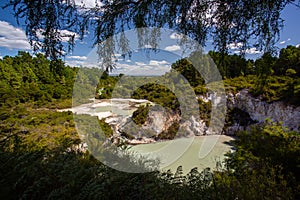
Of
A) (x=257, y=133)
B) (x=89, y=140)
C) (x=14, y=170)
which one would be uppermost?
(x=14, y=170)

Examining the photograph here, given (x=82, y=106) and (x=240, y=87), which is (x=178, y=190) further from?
(x=240, y=87)

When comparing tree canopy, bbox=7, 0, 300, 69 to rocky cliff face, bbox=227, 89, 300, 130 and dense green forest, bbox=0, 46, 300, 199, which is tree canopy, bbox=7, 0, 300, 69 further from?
rocky cliff face, bbox=227, 89, 300, 130

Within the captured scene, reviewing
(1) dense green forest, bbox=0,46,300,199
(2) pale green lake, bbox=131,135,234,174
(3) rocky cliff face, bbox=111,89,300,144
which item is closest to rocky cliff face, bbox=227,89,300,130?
(3) rocky cliff face, bbox=111,89,300,144

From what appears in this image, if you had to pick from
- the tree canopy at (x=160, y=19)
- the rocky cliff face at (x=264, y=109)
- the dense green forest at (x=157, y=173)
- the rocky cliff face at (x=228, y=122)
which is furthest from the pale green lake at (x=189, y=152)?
the tree canopy at (x=160, y=19)

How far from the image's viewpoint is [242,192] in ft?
4.73

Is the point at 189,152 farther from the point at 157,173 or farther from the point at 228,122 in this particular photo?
the point at 157,173

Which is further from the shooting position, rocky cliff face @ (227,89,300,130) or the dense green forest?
rocky cliff face @ (227,89,300,130)

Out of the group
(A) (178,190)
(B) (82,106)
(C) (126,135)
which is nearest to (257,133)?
(A) (178,190)

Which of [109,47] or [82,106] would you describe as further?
[82,106]

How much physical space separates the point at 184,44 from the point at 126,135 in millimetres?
5457

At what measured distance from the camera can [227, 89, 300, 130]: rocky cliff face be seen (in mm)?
6145

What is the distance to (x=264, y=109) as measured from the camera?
7.14 m

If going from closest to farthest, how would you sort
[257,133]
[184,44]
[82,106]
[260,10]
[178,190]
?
[260,10]
[184,44]
[178,190]
[257,133]
[82,106]

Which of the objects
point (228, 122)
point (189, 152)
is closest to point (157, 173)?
point (189, 152)
